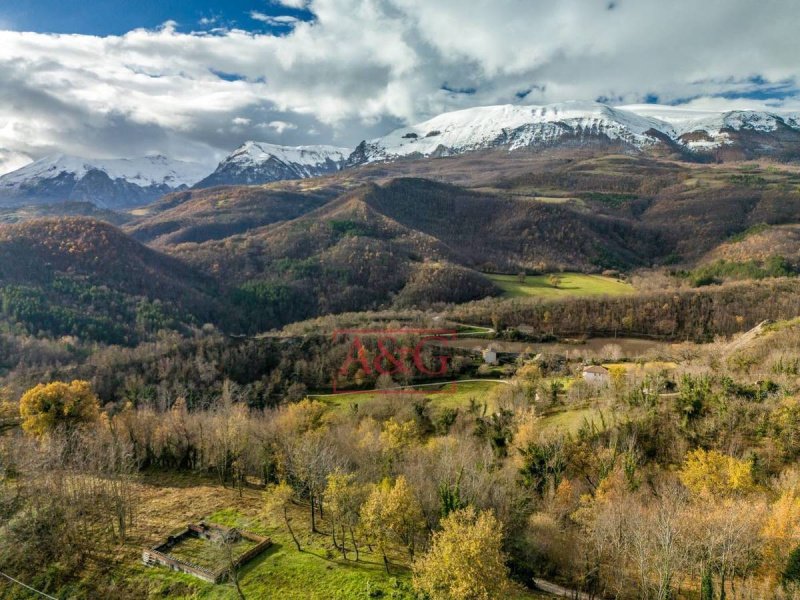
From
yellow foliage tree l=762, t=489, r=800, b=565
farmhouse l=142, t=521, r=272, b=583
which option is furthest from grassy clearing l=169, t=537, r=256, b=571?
yellow foliage tree l=762, t=489, r=800, b=565

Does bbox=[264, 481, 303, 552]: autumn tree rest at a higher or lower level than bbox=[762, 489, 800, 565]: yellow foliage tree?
lower

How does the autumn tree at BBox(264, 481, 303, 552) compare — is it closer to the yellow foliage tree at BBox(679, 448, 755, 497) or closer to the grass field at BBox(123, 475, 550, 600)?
the grass field at BBox(123, 475, 550, 600)

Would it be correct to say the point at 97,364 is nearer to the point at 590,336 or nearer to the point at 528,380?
the point at 528,380

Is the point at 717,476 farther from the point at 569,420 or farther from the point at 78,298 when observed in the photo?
the point at 78,298

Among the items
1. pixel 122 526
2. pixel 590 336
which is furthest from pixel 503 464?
pixel 590 336

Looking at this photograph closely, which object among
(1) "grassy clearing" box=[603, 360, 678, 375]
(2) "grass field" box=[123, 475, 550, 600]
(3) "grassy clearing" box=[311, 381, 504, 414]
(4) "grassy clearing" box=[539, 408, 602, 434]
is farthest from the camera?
(3) "grassy clearing" box=[311, 381, 504, 414]

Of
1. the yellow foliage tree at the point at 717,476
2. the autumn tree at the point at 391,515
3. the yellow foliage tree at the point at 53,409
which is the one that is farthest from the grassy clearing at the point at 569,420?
the yellow foliage tree at the point at 53,409

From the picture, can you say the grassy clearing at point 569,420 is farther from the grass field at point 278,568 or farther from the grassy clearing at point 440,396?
the grass field at point 278,568

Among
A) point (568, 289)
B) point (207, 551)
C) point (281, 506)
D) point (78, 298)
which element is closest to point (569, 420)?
point (281, 506)
